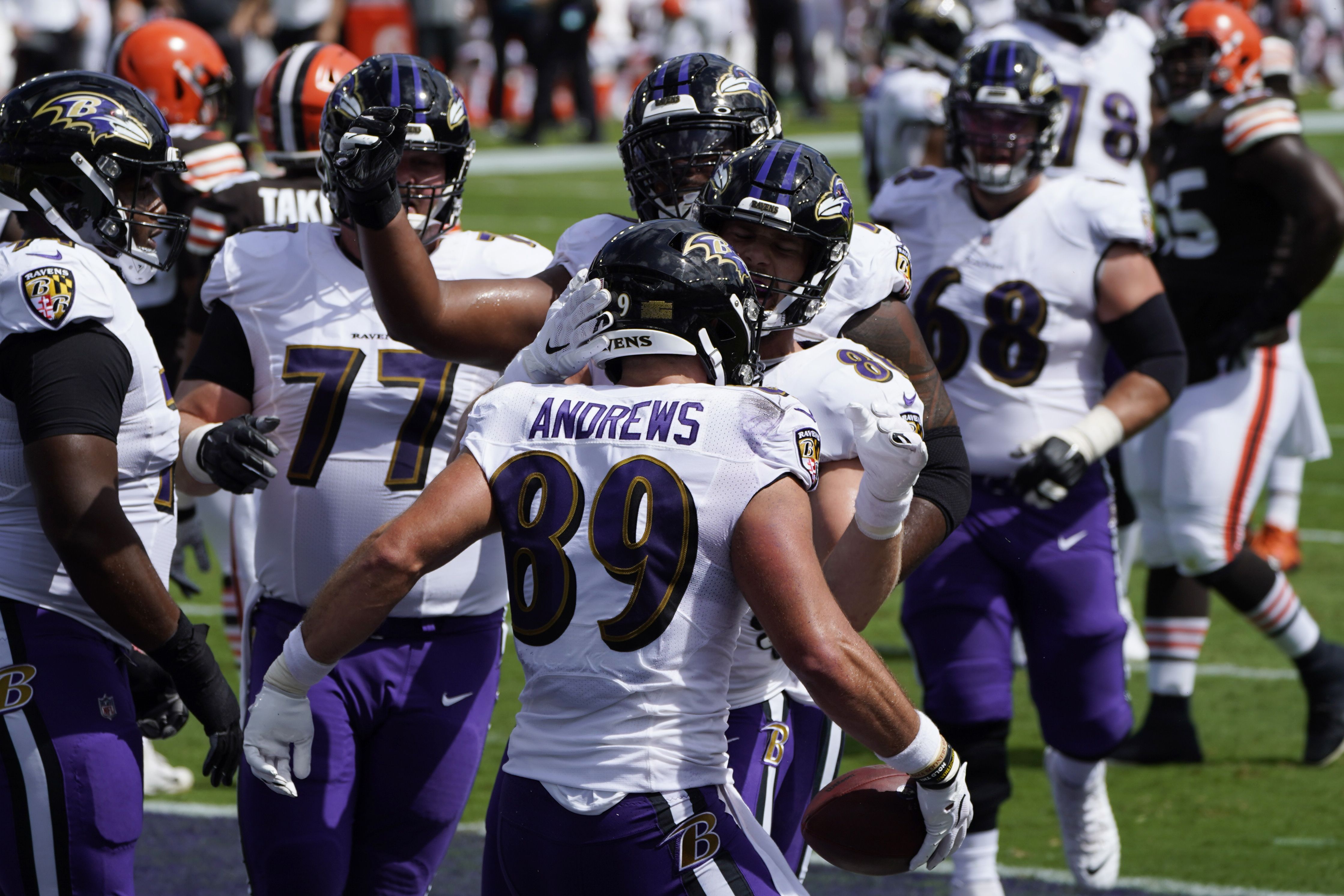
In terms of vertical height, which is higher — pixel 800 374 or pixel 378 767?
pixel 800 374

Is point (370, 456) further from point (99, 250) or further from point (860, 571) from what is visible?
point (860, 571)

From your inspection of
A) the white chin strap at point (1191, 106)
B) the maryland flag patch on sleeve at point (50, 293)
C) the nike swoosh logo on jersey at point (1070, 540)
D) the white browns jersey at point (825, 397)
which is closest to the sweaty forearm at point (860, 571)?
the white browns jersey at point (825, 397)

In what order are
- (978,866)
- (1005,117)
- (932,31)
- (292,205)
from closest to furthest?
1. (978,866)
2. (1005,117)
3. (292,205)
4. (932,31)

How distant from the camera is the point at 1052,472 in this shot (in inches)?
170

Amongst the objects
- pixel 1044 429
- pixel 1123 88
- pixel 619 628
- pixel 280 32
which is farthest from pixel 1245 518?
pixel 280 32

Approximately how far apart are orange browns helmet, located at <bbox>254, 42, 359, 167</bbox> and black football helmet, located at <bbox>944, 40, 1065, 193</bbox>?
65.1 inches

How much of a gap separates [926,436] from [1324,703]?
9.44 ft

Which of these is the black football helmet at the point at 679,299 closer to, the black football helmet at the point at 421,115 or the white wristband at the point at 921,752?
the white wristband at the point at 921,752

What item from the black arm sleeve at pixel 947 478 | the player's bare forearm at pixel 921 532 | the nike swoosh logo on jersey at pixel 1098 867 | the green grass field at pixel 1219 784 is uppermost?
the black arm sleeve at pixel 947 478

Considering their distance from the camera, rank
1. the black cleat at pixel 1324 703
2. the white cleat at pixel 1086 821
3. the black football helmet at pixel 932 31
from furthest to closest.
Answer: the black football helmet at pixel 932 31, the black cleat at pixel 1324 703, the white cleat at pixel 1086 821

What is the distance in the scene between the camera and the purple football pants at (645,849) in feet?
8.34

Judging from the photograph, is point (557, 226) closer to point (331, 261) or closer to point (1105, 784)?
point (1105, 784)

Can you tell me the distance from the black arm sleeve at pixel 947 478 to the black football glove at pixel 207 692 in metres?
1.33

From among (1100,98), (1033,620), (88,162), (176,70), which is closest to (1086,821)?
(1033,620)
